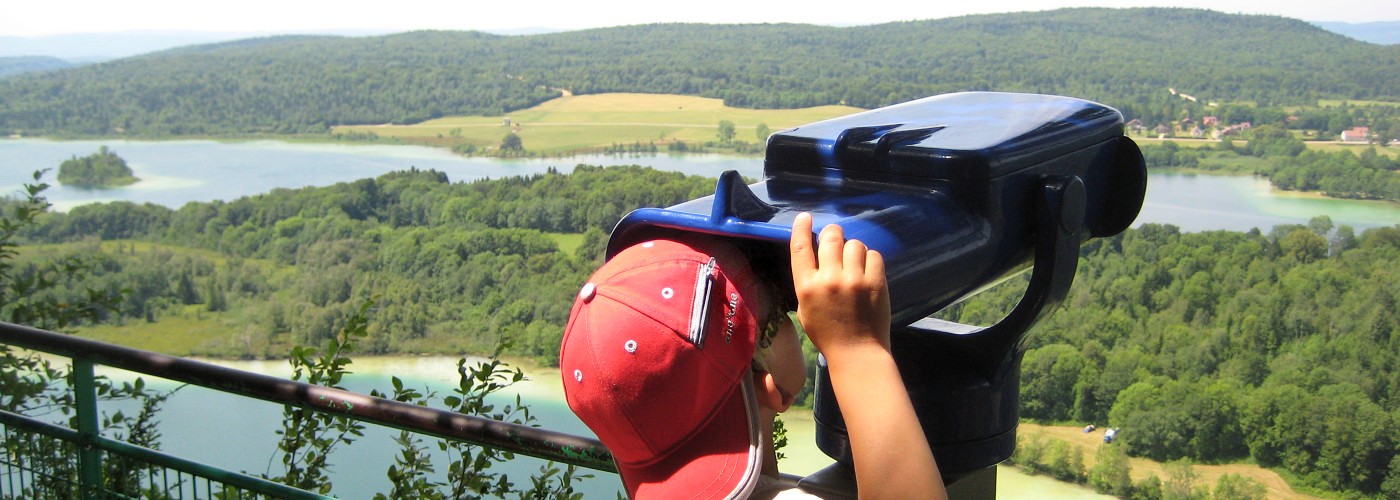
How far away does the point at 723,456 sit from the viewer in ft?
2.90

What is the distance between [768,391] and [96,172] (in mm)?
40670

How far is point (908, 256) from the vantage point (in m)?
0.87

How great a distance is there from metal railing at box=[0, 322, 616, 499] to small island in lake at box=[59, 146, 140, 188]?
3775 centimetres

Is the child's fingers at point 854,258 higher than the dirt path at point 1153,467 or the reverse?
higher

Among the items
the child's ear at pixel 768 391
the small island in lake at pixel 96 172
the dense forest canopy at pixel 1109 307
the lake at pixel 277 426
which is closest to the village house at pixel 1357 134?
the dense forest canopy at pixel 1109 307

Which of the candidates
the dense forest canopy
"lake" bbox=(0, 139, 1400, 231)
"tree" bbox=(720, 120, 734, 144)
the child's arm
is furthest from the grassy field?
the child's arm

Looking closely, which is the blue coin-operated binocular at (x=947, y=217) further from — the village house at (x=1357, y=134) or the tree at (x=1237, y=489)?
the village house at (x=1357, y=134)

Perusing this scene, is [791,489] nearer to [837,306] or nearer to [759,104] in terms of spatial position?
[837,306]

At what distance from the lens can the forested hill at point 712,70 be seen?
20.8 m

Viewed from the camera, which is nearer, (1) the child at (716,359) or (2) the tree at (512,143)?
(1) the child at (716,359)

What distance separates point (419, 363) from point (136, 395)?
19717mm

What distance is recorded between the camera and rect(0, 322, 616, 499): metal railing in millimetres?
1671

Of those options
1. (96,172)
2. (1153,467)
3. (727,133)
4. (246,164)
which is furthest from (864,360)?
(96,172)

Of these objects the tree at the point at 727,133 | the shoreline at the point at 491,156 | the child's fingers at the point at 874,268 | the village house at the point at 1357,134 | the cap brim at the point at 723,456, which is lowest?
the shoreline at the point at 491,156
